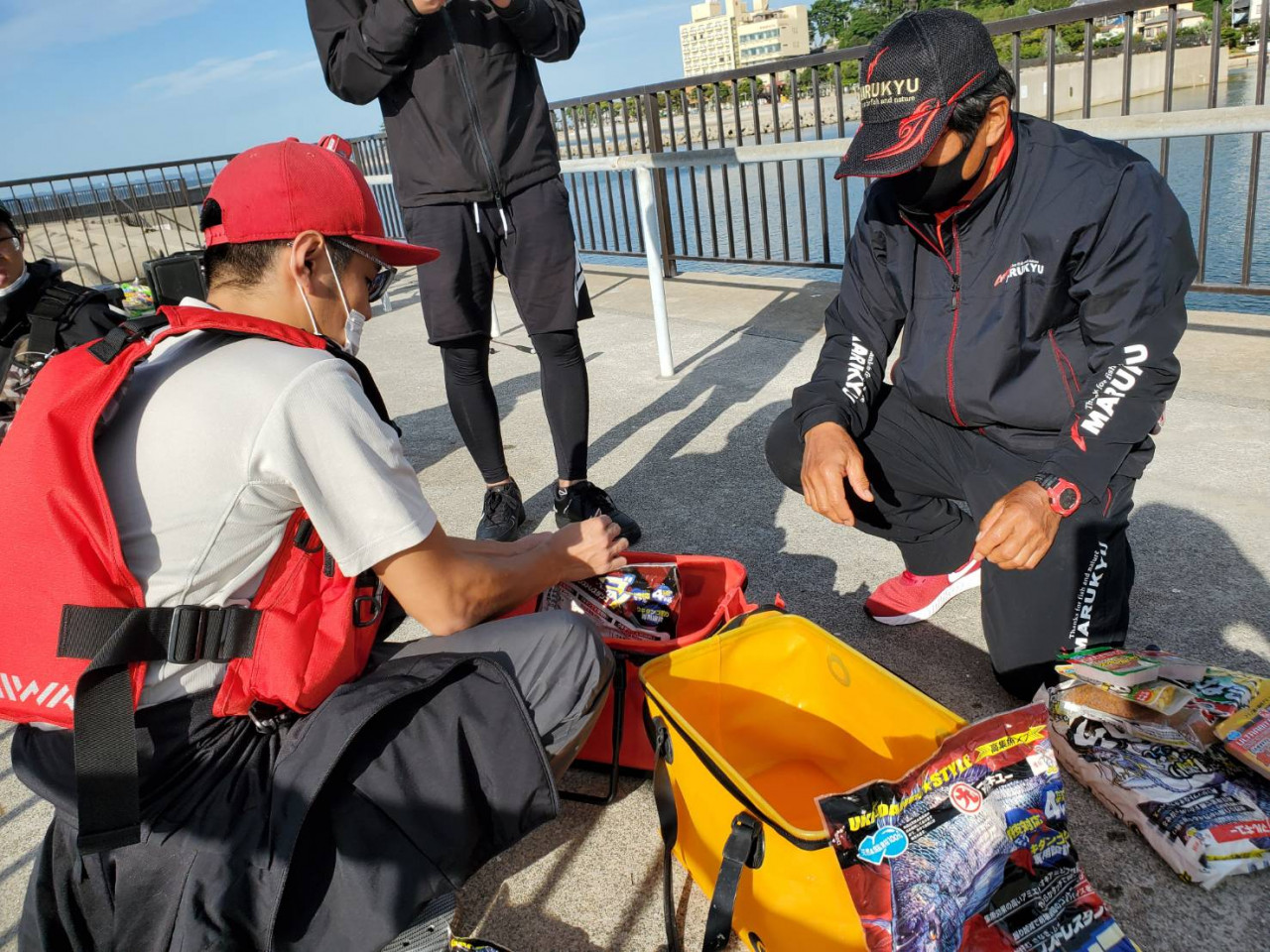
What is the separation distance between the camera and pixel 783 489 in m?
3.66

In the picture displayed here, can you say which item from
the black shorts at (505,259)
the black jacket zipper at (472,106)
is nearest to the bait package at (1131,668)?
the black shorts at (505,259)

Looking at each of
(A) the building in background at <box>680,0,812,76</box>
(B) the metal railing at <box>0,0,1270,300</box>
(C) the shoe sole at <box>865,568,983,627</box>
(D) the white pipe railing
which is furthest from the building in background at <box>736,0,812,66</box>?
(C) the shoe sole at <box>865,568,983,627</box>

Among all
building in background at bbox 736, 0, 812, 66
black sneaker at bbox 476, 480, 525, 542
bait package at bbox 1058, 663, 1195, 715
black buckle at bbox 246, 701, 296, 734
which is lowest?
black sneaker at bbox 476, 480, 525, 542

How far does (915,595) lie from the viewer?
2707 mm

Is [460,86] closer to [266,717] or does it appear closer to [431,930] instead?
[266,717]

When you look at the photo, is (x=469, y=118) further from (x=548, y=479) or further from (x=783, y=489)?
(x=783, y=489)

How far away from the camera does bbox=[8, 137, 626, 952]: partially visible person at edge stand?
1.45m

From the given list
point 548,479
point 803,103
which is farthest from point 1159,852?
point 803,103

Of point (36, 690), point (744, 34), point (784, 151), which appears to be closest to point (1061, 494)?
point (36, 690)

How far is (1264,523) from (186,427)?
307 cm

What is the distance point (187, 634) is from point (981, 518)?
197 cm

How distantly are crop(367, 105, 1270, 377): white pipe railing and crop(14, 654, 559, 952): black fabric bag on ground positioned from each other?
2865 mm

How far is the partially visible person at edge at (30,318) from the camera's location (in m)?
3.25

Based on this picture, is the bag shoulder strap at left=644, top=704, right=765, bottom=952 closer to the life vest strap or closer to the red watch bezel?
the life vest strap
